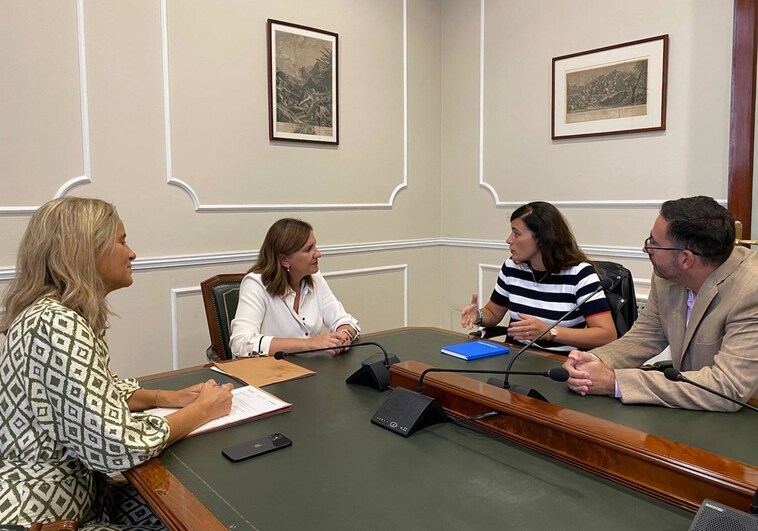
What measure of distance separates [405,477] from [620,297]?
1596 mm

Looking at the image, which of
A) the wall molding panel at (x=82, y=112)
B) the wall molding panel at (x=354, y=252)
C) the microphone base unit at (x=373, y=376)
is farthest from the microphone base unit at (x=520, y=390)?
the wall molding panel at (x=82, y=112)

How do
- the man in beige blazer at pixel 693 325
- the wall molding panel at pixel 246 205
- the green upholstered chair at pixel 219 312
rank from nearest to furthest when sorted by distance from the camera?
the man in beige blazer at pixel 693 325
the green upholstered chair at pixel 219 312
the wall molding panel at pixel 246 205

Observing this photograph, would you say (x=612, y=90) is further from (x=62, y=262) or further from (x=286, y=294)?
(x=62, y=262)

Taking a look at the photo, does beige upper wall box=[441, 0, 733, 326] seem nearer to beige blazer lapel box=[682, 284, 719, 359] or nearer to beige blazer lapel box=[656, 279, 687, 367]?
beige blazer lapel box=[656, 279, 687, 367]

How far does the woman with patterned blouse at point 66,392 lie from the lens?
1.21 meters

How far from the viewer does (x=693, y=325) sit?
164cm

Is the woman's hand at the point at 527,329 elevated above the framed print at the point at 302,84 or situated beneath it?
situated beneath

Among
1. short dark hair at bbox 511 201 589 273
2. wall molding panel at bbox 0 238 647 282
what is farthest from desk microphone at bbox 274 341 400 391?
wall molding panel at bbox 0 238 647 282

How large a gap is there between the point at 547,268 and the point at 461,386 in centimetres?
111

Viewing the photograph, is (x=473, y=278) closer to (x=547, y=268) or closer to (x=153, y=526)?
(x=547, y=268)

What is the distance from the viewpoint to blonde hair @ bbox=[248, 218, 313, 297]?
7.88 ft

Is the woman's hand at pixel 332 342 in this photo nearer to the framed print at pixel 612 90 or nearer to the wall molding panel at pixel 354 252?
the wall molding panel at pixel 354 252

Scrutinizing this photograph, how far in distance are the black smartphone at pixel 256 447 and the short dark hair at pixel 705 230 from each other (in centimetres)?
119

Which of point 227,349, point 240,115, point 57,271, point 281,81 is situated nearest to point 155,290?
point 227,349
